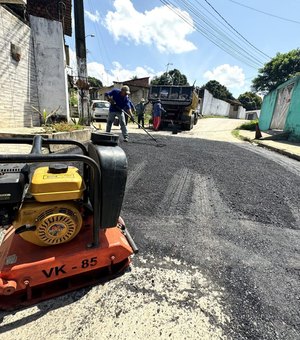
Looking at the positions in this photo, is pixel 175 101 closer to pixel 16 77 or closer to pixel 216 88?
pixel 16 77

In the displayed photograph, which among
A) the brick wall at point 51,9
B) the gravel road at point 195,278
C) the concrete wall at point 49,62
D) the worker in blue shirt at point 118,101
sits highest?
the brick wall at point 51,9

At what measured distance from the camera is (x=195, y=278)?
187cm

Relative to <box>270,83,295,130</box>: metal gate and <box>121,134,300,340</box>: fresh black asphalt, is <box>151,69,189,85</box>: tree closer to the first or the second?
<box>270,83,295,130</box>: metal gate

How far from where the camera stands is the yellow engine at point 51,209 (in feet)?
4.84

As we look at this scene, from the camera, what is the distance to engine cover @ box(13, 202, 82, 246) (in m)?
1.51

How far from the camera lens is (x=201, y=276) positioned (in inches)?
74.3

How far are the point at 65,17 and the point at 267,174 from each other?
36.8ft

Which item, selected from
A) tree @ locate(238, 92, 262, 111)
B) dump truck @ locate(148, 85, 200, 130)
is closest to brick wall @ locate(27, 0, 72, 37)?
dump truck @ locate(148, 85, 200, 130)

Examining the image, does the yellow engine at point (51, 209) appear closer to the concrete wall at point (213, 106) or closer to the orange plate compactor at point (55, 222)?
the orange plate compactor at point (55, 222)

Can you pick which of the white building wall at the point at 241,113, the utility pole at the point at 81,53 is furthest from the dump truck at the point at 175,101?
the white building wall at the point at 241,113

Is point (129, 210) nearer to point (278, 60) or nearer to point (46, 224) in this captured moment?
point (46, 224)

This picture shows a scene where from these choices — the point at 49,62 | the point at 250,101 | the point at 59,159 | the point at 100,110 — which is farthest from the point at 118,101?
the point at 250,101

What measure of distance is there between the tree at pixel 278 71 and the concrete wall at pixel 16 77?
30.2m

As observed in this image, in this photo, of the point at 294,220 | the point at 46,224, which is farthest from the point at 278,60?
the point at 46,224
